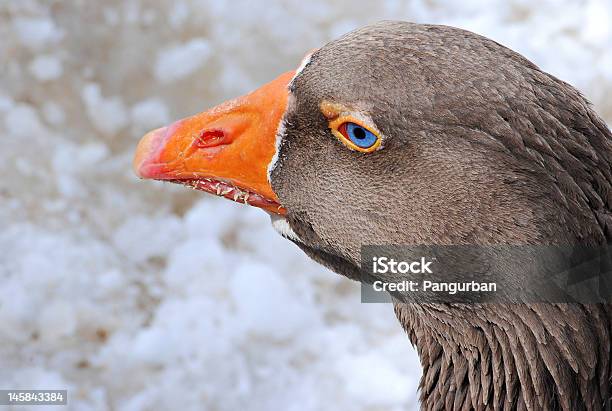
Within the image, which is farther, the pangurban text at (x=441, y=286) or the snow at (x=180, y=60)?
the snow at (x=180, y=60)

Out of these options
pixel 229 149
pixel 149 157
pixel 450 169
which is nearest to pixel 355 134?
pixel 450 169

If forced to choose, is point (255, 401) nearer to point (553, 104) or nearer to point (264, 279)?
point (264, 279)

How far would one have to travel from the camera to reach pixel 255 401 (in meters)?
4.08

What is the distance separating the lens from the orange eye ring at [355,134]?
2137 millimetres

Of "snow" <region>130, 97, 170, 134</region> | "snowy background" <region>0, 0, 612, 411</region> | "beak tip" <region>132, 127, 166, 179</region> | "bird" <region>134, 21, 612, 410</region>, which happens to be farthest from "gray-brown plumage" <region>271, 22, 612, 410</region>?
"snow" <region>130, 97, 170, 134</region>

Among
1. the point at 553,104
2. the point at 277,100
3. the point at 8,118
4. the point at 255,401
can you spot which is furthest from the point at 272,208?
the point at 8,118

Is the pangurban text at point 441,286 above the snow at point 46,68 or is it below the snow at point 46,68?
below

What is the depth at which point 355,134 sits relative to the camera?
85.5 inches

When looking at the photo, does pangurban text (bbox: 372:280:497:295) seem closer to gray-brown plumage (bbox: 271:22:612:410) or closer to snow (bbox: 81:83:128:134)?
gray-brown plumage (bbox: 271:22:612:410)

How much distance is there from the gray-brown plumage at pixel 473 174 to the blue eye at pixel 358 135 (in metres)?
0.03

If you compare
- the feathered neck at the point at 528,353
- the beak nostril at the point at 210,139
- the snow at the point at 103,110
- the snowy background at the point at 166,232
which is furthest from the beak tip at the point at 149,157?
the snow at the point at 103,110

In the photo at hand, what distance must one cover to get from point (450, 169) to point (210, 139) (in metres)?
0.72

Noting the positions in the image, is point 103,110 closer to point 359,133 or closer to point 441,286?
point 359,133

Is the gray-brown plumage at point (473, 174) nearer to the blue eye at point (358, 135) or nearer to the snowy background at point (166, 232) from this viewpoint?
the blue eye at point (358, 135)
